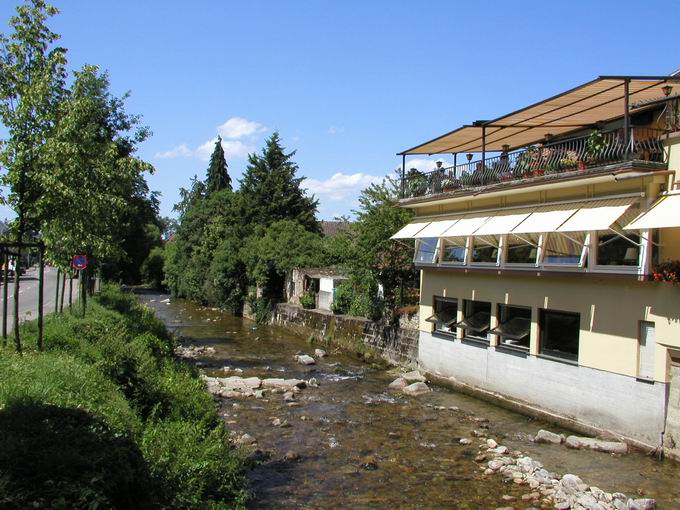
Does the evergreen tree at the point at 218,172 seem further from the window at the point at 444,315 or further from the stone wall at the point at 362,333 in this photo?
the window at the point at 444,315

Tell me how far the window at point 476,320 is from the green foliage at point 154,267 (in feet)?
198

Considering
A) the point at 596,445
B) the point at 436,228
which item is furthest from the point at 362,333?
the point at 596,445

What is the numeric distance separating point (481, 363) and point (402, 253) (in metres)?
8.37

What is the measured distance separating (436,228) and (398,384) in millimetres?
5618

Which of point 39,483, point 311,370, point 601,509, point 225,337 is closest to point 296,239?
point 225,337

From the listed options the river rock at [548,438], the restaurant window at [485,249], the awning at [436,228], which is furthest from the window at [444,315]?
the river rock at [548,438]

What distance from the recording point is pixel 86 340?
1352 cm

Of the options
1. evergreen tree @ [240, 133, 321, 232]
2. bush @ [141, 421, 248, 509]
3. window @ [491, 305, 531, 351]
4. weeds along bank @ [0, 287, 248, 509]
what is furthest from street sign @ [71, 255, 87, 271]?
evergreen tree @ [240, 133, 321, 232]

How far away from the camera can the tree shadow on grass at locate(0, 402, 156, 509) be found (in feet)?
16.2

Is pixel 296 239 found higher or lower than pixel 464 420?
higher

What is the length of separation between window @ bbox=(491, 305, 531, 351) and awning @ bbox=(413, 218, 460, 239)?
3496 millimetres

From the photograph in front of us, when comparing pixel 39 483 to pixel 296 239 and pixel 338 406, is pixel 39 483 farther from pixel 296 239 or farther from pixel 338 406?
pixel 296 239

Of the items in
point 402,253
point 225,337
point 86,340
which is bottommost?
point 225,337

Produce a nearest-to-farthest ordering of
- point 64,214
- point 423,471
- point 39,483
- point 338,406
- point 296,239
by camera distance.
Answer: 1. point 39,483
2. point 423,471
3. point 64,214
4. point 338,406
5. point 296,239
